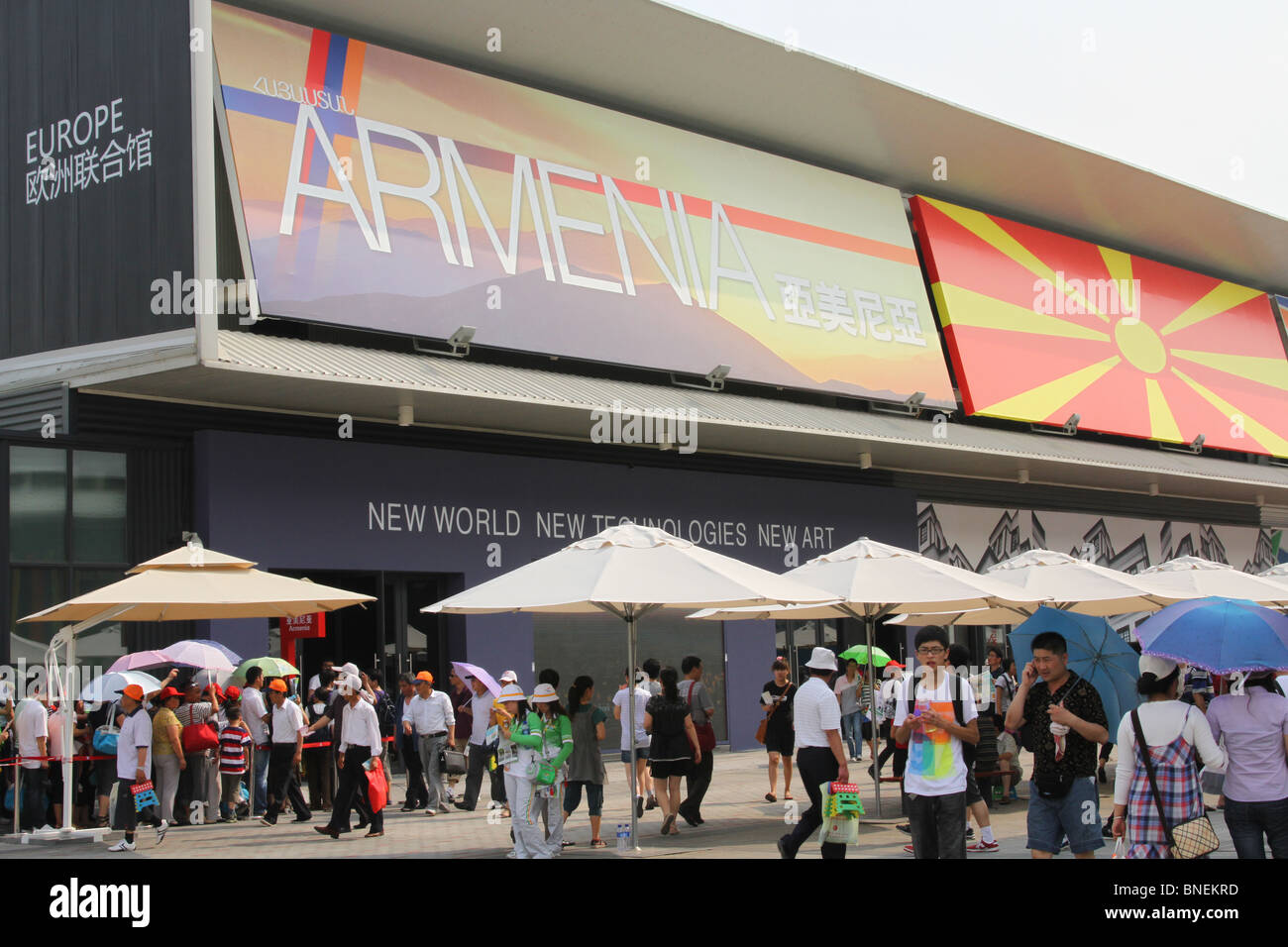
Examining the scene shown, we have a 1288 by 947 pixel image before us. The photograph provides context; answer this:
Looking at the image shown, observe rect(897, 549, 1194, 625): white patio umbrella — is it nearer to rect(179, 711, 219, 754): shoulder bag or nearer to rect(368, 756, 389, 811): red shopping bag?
rect(368, 756, 389, 811): red shopping bag

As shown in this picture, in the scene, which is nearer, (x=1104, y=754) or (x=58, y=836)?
(x=1104, y=754)

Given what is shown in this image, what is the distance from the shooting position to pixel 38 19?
61.3 ft

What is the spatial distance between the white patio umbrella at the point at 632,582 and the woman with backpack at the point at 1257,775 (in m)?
4.50

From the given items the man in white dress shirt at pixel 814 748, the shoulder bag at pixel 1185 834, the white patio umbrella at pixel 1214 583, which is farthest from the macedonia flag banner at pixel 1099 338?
the shoulder bag at pixel 1185 834

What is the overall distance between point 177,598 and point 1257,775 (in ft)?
33.5

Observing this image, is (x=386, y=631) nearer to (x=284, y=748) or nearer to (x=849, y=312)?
(x=284, y=748)

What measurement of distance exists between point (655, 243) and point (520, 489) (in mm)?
5040

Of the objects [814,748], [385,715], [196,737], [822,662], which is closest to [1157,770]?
[814,748]

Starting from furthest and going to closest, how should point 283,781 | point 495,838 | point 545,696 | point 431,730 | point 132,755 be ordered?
point 431,730 < point 283,781 < point 495,838 < point 132,755 < point 545,696

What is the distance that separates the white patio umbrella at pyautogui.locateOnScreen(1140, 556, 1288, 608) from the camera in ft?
52.5

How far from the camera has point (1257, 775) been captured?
7.84 meters

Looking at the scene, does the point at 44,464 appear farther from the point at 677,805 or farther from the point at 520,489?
the point at 677,805

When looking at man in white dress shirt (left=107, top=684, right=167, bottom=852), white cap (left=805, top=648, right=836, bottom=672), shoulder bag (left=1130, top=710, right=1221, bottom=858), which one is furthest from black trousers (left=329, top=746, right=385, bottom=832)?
shoulder bag (left=1130, top=710, right=1221, bottom=858)
